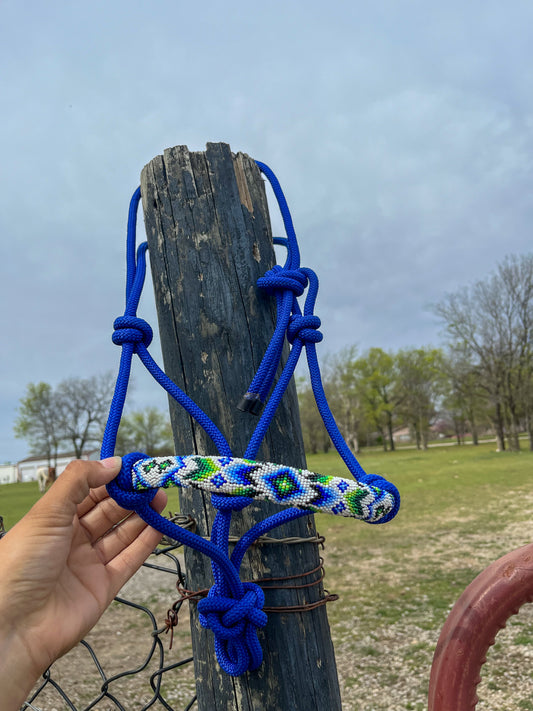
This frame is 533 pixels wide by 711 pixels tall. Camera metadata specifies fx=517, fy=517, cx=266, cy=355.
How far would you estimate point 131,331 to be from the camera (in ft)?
4.43

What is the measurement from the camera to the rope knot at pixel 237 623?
3.74ft

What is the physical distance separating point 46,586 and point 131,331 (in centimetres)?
63

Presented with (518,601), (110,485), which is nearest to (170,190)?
(110,485)

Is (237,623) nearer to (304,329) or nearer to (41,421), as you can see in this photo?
(304,329)

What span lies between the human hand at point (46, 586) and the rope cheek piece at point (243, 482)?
9cm

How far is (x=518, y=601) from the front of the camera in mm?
1128

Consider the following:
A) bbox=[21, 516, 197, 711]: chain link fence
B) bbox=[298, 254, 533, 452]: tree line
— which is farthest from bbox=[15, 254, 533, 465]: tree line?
bbox=[21, 516, 197, 711]: chain link fence

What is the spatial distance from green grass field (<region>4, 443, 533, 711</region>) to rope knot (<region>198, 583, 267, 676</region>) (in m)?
2.49

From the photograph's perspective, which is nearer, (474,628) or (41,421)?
(474,628)

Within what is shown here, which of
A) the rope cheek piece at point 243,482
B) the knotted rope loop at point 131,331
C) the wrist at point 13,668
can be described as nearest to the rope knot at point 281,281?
the rope cheek piece at point 243,482

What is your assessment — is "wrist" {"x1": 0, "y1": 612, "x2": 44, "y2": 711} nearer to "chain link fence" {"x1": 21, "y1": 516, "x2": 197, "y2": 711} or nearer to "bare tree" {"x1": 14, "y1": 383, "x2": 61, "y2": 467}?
"chain link fence" {"x1": 21, "y1": 516, "x2": 197, "y2": 711}

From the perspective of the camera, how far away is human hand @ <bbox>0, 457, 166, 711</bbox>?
43.9 inches

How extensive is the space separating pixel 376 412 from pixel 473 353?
42.5 feet

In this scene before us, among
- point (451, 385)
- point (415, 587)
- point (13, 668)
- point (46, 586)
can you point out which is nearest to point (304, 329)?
point (46, 586)
